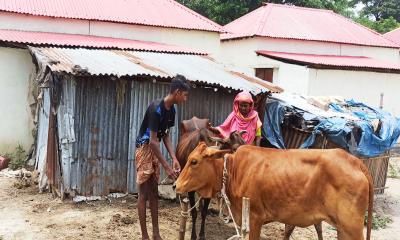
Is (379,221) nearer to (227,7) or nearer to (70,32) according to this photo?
(70,32)

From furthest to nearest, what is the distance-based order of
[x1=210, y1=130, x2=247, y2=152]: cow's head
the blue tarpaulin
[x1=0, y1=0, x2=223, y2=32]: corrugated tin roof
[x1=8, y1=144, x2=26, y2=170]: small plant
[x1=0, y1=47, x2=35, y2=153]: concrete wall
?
[x1=0, y1=0, x2=223, y2=32]: corrugated tin roof
[x1=0, y1=47, x2=35, y2=153]: concrete wall
[x1=8, y1=144, x2=26, y2=170]: small plant
the blue tarpaulin
[x1=210, y1=130, x2=247, y2=152]: cow's head

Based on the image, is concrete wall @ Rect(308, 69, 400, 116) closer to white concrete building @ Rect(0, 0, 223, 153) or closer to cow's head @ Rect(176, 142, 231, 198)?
white concrete building @ Rect(0, 0, 223, 153)

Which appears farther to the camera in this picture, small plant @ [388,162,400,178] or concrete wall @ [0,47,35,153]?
small plant @ [388,162,400,178]

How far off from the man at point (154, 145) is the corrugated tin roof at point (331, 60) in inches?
396

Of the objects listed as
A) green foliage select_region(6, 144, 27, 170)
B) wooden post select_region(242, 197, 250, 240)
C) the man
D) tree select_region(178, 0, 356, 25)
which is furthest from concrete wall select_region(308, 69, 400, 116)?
wooden post select_region(242, 197, 250, 240)

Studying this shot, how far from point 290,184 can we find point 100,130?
3.72 metres

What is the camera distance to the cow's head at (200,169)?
15.3 ft

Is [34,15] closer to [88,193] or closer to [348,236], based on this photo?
[88,193]

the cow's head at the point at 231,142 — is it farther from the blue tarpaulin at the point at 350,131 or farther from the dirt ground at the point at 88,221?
the blue tarpaulin at the point at 350,131

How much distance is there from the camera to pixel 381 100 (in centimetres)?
1596

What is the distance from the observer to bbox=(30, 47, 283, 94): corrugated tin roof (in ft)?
22.4

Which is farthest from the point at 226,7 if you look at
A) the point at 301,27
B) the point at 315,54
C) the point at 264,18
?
the point at 315,54

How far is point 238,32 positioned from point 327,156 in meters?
13.1

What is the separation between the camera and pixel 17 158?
32.0ft
